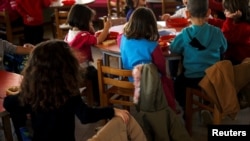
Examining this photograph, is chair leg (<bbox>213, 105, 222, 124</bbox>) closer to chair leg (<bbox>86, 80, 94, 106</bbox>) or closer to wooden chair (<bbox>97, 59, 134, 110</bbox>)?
wooden chair (<bbox>97, 59, 134, 110</bbox>)

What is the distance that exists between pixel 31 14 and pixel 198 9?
256 cm

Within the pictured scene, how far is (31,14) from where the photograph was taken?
487 cm

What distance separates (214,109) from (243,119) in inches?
28.3

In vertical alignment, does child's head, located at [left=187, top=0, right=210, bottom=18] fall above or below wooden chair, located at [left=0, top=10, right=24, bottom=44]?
above

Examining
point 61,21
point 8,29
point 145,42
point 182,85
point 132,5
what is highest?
point 132,5

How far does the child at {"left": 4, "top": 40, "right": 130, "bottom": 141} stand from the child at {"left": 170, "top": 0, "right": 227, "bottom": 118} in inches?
42.8

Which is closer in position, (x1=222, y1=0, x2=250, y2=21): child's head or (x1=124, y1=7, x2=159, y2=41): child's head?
(x1=124, y1=7, x2=159, y2=41): child's head

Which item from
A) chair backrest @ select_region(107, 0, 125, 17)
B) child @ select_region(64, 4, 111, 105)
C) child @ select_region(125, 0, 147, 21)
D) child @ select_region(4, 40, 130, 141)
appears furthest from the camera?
chair backrest @ select_region(107, 0, 125, 17)

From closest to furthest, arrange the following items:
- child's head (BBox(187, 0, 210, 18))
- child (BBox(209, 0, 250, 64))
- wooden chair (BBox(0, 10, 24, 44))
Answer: child's head (BBox(187, 0, 210, 18)), child (BBox(209, 0, 250, 64)), wooden chair (BBox(0, 10, 24, 44))

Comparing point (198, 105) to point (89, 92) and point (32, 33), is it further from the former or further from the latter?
point (32, 33)

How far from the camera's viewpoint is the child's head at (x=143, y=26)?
9.27 feet

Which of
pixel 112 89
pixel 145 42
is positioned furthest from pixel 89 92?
pixel 145 42

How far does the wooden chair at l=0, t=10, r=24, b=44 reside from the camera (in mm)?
4781

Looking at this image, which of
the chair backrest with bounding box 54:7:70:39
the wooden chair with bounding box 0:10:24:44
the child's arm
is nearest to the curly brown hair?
the child's arm
